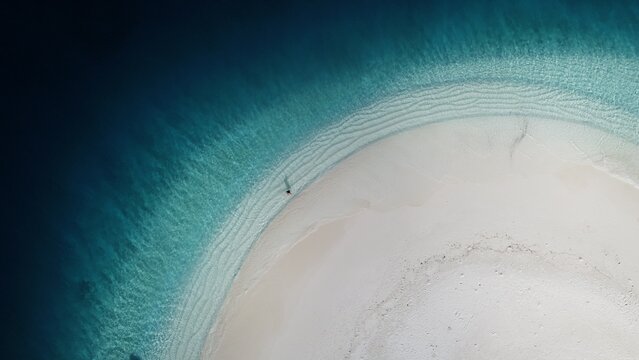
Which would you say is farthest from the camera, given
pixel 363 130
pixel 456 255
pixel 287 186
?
pixel 363 130

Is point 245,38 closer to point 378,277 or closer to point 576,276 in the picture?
point 378,277

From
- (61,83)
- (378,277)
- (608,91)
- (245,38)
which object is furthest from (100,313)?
(608,91)

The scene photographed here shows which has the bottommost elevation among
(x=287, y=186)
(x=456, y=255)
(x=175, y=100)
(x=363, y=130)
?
(x=456, y=255)

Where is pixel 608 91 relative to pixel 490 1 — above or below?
below

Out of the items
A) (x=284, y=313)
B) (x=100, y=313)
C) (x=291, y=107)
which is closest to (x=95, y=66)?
(x=291, y=107)

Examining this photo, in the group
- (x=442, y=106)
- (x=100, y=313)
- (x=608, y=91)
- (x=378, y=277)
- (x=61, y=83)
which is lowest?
(x=100, y=313)

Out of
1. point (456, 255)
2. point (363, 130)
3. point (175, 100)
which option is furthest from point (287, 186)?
point (456, 255)

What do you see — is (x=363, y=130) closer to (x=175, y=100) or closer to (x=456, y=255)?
(x=456, y=255)

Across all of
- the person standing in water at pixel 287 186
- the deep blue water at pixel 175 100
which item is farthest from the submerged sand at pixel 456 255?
the deep blue water at pixel 175 100

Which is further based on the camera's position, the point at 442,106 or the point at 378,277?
the point at 442,106
